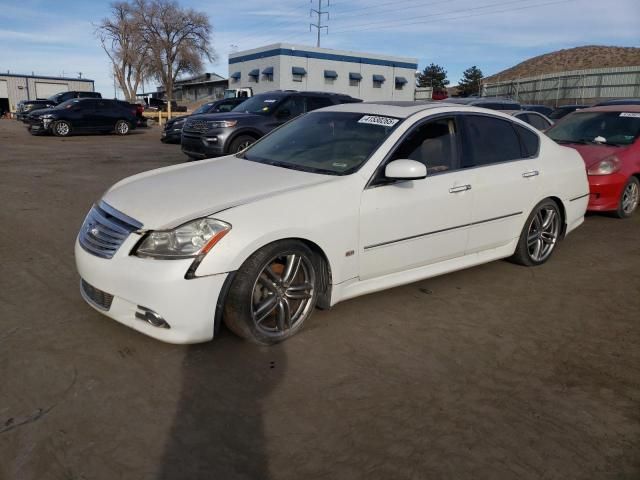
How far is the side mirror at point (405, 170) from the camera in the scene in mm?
3826

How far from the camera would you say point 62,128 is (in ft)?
69.4

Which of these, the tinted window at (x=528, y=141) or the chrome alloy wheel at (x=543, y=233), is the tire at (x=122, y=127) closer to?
the tinted window at (x=528, y=141)

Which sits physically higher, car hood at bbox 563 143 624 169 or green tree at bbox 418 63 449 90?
green tree at bbox 418 63 449 90

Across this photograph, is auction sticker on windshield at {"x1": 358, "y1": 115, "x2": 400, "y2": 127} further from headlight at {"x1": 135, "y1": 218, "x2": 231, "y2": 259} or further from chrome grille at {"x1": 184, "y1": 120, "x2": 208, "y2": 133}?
chrome grille at {"x1": 184, "y1": 120, "x2": 208, "y2": 133}

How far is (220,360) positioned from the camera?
336 centimetres

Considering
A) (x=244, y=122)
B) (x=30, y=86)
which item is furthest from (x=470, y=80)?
(x=244, y=122)

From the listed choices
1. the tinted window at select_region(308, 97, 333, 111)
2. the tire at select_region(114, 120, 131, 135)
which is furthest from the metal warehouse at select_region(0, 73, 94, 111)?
the tinted window at select_region(308, 97, 333, 111)

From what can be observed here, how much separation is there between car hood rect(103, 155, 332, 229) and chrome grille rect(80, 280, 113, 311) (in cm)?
53

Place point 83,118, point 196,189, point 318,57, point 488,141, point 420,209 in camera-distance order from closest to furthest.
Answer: point 196,189, point 420,209, point 488,141, point 83,118, point 318,57

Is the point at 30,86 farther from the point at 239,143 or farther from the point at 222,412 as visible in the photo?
the point at 222,412

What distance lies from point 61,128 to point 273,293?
20.6 m

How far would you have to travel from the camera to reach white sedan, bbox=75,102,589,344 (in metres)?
3.24

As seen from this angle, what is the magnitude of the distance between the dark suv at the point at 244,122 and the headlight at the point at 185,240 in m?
7.69

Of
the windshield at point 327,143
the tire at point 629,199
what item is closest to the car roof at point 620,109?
the tire at point 629,199
